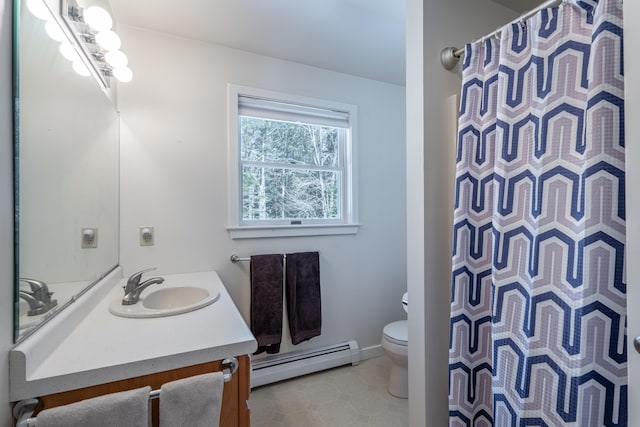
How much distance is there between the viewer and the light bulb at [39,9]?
0.80 meters

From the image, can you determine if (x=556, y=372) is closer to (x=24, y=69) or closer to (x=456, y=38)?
(x=456, y=38)

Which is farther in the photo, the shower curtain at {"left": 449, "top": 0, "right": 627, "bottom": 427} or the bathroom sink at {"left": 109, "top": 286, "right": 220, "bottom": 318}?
the bathroom sink at {"left": 109, "top": 286, "right": 220, "bottom": 318}

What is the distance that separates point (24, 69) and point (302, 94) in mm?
1671

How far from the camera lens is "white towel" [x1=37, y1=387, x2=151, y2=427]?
0.71 m

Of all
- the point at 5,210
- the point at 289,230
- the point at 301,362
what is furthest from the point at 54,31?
the point at 301,362

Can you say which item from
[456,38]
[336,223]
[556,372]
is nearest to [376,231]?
[336,223]

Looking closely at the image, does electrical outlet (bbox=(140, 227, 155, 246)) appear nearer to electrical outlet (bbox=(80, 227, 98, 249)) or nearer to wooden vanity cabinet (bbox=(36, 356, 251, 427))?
electrical outlet (bbox=(80, 227, 98, 249))

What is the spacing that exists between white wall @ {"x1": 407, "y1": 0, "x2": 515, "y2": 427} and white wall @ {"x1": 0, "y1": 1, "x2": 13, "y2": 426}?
132cm

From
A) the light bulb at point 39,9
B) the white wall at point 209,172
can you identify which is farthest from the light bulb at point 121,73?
the light bulb at point 39,9

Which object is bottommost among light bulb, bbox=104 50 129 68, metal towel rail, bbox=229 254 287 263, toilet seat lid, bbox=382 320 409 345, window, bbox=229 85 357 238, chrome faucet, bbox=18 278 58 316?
toilet seat lid, bbox=382 320 409 345

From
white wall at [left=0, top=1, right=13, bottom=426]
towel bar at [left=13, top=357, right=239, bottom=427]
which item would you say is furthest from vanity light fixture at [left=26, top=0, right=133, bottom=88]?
towel bar at [left=13, top=357, right=239, bottom=427]

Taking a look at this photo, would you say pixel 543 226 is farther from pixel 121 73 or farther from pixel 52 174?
pixel 121 73

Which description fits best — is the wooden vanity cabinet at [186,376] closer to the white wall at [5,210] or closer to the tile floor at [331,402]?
the white wall at [5,210]

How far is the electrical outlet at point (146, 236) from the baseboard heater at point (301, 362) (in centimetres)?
108
